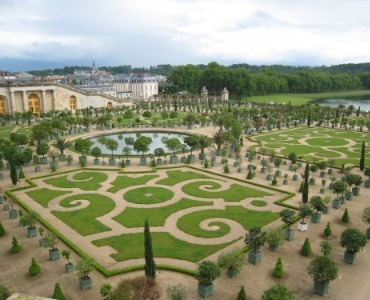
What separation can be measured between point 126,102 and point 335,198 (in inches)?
3581

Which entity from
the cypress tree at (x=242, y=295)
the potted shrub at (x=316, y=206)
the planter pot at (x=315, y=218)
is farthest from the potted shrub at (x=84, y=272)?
the planter pot at (x=315, y=218)

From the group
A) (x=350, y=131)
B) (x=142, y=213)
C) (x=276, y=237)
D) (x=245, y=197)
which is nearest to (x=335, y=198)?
(x=245, y=197)

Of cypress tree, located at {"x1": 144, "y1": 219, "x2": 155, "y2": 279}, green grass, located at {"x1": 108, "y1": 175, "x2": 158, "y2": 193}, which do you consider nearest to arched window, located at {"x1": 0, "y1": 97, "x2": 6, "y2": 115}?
green grass, located at {"x1": 108, "y1": 175, "x2": 158, "y2": 193}

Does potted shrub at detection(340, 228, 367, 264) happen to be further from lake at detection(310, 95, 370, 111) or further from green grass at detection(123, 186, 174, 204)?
lake at detection(310, 95, 370, 111)

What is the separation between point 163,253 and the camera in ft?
83.1

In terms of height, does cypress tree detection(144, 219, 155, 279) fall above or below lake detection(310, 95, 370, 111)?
below

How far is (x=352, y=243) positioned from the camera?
23.8 meters

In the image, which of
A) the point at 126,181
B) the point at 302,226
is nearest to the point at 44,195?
the point at 126,181

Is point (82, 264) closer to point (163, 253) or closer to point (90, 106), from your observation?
point (163, 253)

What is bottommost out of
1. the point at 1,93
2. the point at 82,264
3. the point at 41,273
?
the point at 41,273

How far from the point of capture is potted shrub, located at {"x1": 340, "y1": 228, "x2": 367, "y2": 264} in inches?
934

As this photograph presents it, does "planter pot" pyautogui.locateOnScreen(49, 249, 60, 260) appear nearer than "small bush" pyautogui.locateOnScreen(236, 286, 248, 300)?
No

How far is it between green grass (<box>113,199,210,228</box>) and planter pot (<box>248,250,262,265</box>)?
853cm

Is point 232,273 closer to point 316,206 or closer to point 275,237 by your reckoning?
point 275,237
